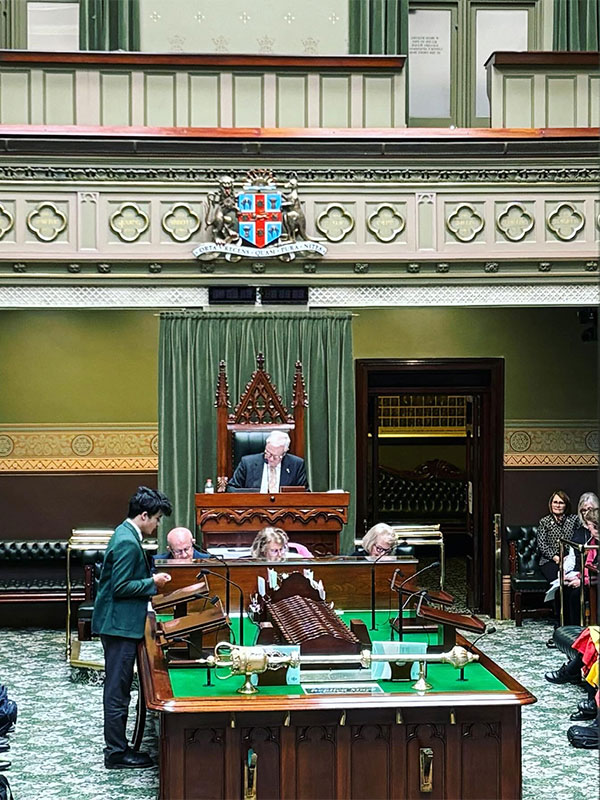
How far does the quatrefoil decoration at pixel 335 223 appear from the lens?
1058 centimetres

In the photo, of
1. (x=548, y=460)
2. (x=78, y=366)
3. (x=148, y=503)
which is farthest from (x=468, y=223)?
(x=148, y=503)

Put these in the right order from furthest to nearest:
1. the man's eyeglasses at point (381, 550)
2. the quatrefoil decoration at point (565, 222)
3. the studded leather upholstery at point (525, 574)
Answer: the studded leather upholstery at point (525, 574) < the quatrefoil decoration at point (565, 222) < the man's eyeglasses at point (381, 550)

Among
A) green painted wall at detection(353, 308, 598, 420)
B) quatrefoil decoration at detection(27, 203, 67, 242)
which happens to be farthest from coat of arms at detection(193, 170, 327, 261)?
green painted wall at detection(353, 308, 598, 420)

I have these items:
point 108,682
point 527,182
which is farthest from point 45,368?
point 108,682

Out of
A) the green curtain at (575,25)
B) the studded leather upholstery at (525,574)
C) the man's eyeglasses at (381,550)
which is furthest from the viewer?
the green curtain at (575,25)

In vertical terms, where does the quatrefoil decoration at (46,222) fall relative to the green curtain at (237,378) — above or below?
above

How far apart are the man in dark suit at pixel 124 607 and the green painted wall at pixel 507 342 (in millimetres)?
6603

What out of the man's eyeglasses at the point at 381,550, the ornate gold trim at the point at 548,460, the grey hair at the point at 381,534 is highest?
the ornate gold trim at the point at 548,460

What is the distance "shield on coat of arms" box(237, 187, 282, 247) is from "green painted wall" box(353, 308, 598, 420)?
2.80 metres

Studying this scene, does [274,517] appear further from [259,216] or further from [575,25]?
[575,25]

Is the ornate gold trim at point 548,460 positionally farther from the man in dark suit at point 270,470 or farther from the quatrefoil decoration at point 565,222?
the man in dark suit at point 270,470

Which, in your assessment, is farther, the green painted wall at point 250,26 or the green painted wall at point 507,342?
the green painted wall at point 507,342

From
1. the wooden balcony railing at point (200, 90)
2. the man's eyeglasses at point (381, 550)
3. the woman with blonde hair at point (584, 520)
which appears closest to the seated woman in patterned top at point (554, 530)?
the woman with blonde hair at point (584, 520)

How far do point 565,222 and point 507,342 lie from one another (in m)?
2.62
